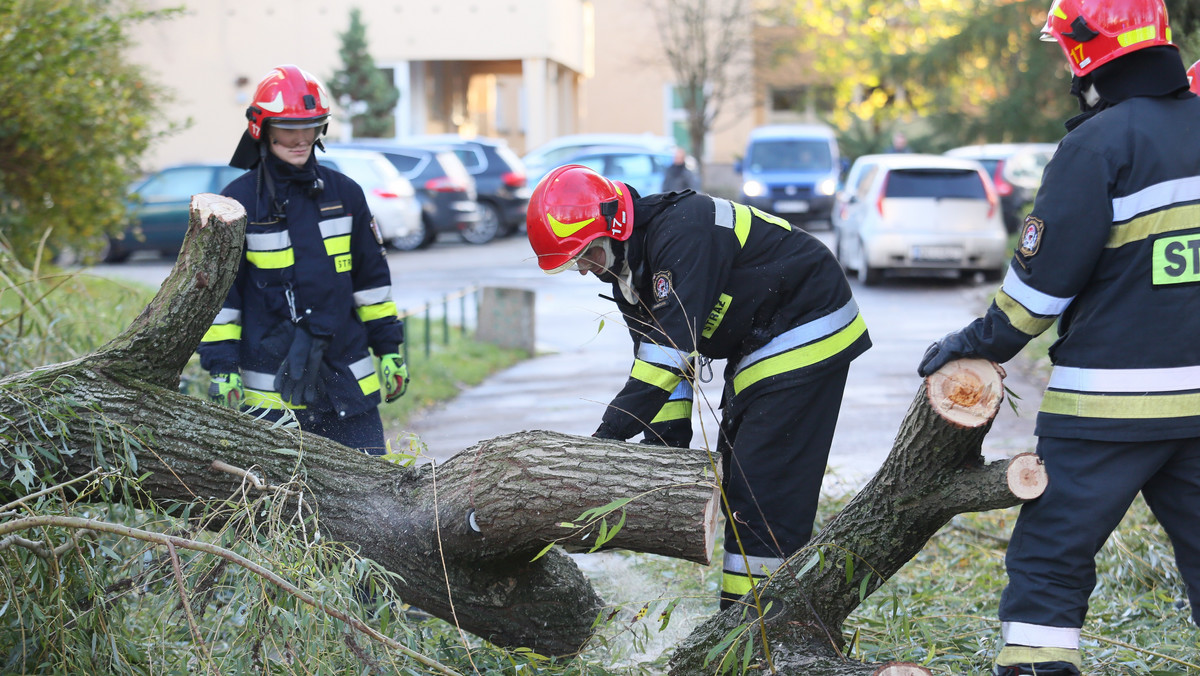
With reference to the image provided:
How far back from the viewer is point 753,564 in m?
3.37

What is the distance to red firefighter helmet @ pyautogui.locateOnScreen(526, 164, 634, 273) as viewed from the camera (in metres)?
3.26

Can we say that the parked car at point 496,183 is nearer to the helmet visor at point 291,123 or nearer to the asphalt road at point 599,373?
the asphalt road at point 599,373

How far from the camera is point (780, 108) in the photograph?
3881 cm

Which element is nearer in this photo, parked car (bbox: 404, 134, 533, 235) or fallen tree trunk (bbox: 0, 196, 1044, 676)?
fallen tree trunk (bbox: 0, 196, 1044, 676)

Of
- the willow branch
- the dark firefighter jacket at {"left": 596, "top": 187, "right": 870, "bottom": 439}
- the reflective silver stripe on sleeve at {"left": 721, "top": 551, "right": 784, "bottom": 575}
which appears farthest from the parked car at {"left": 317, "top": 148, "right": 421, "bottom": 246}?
the willow branch

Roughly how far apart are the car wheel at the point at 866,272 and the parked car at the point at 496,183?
23.0 feet

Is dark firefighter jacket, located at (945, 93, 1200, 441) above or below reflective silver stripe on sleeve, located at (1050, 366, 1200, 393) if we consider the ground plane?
above

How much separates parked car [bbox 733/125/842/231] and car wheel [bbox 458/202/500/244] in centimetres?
448

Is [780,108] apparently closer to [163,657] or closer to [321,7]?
[321,7]

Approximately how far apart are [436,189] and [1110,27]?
15.7 meters

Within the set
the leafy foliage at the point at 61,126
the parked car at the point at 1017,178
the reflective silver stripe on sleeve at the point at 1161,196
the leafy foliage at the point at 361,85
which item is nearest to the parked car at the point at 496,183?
the parked car at the point at 1017,178

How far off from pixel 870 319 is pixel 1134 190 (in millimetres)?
8826

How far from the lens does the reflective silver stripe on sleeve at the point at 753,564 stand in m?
3.34

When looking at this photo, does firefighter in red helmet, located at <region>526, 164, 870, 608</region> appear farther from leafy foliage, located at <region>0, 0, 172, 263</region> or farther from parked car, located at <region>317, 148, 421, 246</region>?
parked car, located at <region>317, 148, 421, 246</region>
